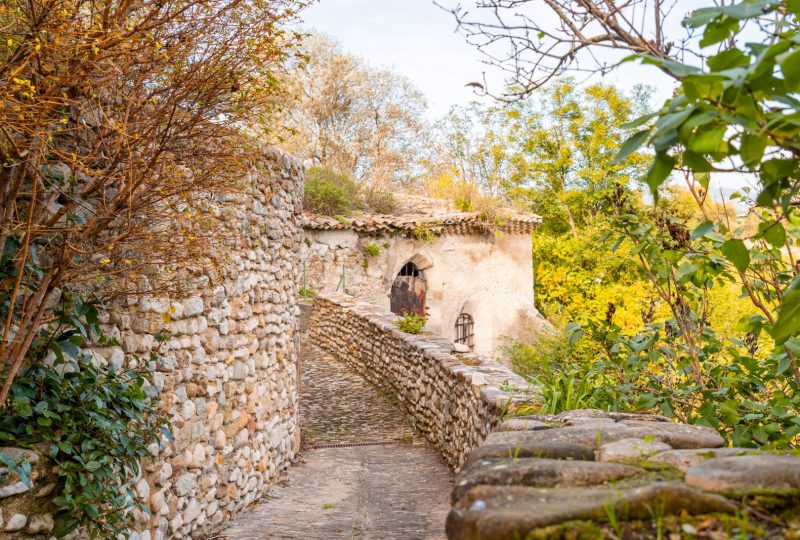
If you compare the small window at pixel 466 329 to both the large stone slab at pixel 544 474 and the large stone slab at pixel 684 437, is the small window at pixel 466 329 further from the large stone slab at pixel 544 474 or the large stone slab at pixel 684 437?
the large stone slab at pixel 544 474

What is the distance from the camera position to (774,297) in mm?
3404

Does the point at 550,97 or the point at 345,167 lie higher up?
the point at 550,97

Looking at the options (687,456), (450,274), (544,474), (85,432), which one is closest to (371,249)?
(450,274)

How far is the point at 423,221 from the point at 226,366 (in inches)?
411

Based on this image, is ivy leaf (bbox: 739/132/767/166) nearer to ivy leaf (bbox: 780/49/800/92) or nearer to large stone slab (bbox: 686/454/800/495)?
ivy leaf (bbox: 780/49/800/92)

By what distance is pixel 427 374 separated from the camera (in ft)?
25.9

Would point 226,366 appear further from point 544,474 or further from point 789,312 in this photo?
point 789,312

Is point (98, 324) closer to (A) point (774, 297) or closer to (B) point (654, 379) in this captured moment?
(B) point (654, 379)

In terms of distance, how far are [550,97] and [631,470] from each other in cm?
2159

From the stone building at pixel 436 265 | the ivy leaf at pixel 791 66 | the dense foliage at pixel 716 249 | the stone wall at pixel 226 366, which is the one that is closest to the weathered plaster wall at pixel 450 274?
the stone building at pixel 436 265

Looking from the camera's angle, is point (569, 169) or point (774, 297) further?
point (569, 169)

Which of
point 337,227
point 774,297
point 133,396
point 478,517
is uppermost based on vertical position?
point 337,227

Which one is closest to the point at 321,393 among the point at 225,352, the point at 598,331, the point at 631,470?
the point at 225,352

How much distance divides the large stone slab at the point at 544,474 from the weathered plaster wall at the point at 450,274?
12.6 metres
